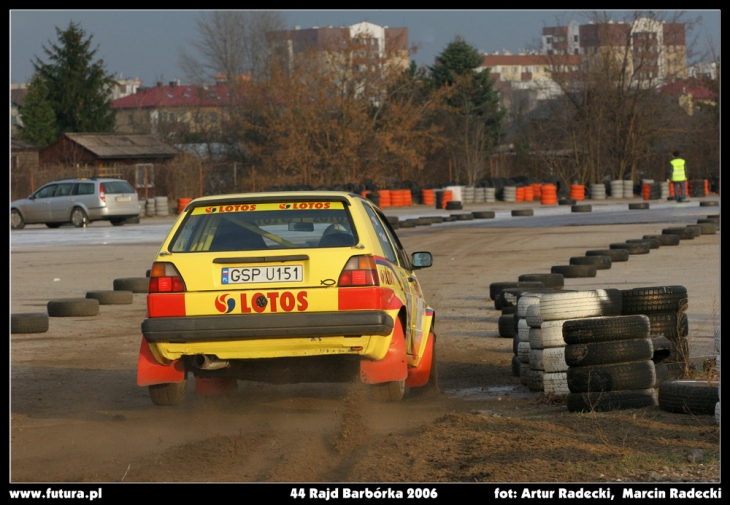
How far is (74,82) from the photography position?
227 feet

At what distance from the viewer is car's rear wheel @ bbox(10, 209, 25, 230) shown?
36.2 m

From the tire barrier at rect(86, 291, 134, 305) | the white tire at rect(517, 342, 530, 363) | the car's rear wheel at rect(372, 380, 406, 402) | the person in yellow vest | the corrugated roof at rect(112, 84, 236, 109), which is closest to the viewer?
the car's rear wheel at rect(372, 380, 406, 402)

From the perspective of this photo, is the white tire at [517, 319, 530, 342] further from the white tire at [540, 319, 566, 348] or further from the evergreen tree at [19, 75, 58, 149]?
the evergreen tree at [19, 75, 58, 149]

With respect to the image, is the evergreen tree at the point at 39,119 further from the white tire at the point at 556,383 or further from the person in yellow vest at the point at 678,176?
the white tire at the point at 556,383

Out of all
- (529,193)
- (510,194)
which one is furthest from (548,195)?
(529,193)

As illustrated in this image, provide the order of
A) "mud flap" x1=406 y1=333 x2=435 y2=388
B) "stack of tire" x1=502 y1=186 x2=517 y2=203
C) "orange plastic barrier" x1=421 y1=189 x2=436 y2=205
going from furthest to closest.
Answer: "stack of tire" x1=502 y1=186 x2=517 y2=203 < "orange plastic barrier" x1=421 y1=189 x2=436 y2=205 < "mud flap" x1=406 y1=333 x2=435 y2=388

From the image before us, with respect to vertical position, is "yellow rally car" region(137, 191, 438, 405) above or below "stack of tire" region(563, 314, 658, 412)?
above

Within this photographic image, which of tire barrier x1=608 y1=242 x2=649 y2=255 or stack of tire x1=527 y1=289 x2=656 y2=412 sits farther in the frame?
tire barrier x1=608 y1=242 x2=649 y2=255

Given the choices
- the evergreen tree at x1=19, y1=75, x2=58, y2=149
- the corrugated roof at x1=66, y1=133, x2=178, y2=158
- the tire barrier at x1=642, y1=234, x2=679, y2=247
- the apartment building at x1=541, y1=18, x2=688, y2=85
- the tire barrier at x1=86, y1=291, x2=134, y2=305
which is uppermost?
the apartment building at x1=541, y1=18, x2=688, y2=85

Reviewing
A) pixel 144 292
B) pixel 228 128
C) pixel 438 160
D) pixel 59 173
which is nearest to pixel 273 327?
pixel 144 292

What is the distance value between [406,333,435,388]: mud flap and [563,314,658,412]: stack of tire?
1179mm

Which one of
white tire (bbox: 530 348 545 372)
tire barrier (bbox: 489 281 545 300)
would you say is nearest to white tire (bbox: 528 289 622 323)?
white tire (bbox: 530 348 545 372)

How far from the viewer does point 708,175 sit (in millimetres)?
57688
